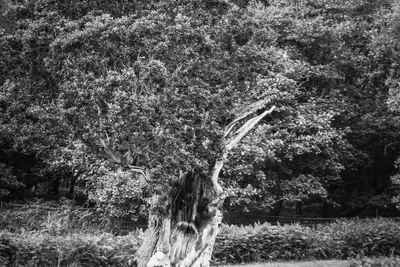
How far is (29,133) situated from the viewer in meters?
12.8

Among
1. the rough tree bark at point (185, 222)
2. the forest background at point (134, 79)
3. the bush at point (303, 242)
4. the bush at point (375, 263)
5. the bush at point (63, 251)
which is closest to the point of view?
the forest background at point (134, 79)

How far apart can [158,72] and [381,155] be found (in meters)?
20.5

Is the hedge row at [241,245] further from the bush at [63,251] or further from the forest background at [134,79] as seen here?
the forest background at [134,79]

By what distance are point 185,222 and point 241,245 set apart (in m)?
6.56

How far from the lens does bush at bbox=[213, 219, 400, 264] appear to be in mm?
15367

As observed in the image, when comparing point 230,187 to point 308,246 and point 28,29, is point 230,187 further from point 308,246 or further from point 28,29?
point 28,29

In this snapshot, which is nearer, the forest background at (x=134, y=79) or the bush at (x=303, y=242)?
the forest background at (x=134, y=79)

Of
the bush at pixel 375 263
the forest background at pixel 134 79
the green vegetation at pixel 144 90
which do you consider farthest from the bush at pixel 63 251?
the bush at pixel 375 263

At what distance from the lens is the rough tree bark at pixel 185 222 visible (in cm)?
923

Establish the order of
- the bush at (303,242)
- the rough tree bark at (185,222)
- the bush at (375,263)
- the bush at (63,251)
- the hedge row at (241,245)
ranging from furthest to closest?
the bush at (303,242), the bush at (375,263), the hedge row at (241,245), the bush at (63,251), the rough tree bark at (185,222)

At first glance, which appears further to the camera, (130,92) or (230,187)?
(230,187)

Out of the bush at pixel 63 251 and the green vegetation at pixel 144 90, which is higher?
the green vegetation at pixel 144 90

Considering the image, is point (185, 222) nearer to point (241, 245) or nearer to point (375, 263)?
point (241, 245)

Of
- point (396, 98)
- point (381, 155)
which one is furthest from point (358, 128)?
point (396, 98)
